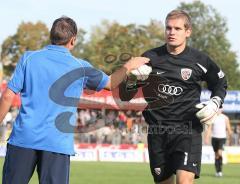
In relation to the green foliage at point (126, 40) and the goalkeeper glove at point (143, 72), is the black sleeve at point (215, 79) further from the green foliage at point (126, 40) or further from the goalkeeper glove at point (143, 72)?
the green foliage at point (126, 40)

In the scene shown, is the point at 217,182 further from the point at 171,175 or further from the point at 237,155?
the point at 237,155

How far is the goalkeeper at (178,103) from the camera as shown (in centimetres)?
847

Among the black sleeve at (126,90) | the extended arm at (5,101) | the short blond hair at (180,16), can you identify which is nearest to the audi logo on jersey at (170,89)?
the black sleeve at (126,90)

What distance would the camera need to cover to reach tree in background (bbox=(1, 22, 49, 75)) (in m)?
88.9

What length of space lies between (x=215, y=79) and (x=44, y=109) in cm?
300

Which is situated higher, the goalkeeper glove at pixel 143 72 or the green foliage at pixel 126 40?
the green foliage at pixel 126 40

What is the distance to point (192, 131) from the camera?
337 inches

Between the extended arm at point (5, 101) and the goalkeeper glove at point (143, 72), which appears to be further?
the goalkeeper glove at point (143, 72)

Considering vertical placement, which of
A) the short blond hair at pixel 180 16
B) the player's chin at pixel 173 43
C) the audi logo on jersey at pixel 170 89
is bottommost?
the audi logo on jersey at pixel 170 89

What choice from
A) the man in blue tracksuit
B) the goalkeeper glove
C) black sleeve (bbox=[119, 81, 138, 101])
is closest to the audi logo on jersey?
the goalkeeper glove

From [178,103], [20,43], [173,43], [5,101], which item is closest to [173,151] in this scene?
[178,103]

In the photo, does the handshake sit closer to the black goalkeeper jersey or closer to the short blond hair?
the black goalkeeper jersey

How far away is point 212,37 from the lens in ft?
315

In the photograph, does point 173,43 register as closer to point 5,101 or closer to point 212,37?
point 5,101
